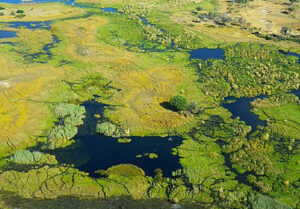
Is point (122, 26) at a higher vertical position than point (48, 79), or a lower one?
higher

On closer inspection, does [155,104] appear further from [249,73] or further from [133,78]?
[249,73]

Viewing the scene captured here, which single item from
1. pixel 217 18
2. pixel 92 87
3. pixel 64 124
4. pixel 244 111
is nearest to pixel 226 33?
pixel 217 18

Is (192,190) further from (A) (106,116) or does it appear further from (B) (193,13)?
(B) (193,13)

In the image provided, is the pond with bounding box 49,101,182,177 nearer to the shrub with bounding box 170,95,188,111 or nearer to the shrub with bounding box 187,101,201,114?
the shrub with bounding box 170,95,188,111

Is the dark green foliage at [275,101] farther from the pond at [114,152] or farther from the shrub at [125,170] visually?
the shrub at [125,170]

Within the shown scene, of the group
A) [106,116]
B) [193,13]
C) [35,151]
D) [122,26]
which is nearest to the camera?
[35,151]

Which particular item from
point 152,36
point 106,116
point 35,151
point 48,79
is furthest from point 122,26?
point 35,151

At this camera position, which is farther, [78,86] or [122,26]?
[122,26]
